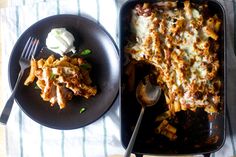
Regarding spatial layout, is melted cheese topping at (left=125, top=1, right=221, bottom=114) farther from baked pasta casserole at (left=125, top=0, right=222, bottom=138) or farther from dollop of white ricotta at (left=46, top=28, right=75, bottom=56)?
dollop of white ricotta at (left=46, top=28, right=75, bottom=56)

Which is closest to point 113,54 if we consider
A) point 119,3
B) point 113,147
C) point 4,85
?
point 119,3

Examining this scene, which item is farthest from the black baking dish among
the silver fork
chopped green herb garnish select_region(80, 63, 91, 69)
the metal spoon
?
the silver fork

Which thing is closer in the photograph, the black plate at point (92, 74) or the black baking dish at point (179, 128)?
the black baking dish at point (179, 128)

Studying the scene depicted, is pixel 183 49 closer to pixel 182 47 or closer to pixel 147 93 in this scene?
pixel 182 47

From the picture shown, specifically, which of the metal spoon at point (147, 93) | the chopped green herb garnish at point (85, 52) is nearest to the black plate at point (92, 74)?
the chopped green herb garnish at point (85, 52)

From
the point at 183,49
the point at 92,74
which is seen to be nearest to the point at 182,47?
the point at 183,49

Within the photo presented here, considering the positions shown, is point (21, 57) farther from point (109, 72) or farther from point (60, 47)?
point (109, 72)

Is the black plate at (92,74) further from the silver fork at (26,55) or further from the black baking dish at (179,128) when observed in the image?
the black baking dish at (179,128)
